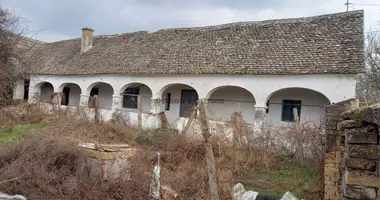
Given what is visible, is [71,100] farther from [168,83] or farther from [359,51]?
[359,51]

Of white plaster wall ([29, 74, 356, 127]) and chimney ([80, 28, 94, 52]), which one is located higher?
chimney ([80, 28, 94, 52])

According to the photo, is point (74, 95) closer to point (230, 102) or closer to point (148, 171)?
point (230, 102)

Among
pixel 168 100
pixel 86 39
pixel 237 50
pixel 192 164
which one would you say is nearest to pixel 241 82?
pixel 237 50

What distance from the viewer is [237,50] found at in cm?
1425

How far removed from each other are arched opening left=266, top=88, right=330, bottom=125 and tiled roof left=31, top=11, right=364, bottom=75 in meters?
1.73

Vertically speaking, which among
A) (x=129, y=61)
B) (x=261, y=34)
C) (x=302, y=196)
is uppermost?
(x=261, y=34)

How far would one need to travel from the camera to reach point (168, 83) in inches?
592

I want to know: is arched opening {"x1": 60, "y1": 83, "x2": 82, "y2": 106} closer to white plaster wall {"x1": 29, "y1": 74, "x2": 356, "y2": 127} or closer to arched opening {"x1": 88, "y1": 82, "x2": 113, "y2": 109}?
arched opening {"x1": 88, "y1": 82, "x2": 113, "y2": 109}

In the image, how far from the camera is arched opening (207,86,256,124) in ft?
47.8

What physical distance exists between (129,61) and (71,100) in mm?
7410

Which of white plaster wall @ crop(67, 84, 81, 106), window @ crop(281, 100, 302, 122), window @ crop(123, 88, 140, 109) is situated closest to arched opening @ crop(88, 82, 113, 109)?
window @ crop(123, 88, 140, 109)

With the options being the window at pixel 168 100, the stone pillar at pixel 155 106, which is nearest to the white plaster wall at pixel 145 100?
the window at pixel 168 100

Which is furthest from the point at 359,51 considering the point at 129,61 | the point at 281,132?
the point at 129,61

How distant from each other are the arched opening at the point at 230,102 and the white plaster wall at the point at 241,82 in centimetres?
32
